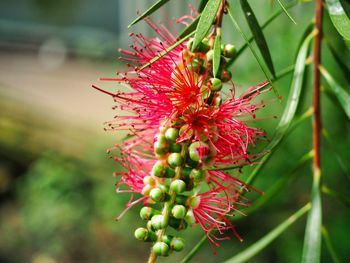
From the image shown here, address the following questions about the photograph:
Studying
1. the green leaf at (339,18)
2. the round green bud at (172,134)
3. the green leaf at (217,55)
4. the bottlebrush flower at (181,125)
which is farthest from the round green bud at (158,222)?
the green leaf at (339,18)

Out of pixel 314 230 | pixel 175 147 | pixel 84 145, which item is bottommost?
pixel 314 230

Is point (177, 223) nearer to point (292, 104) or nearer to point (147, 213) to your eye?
point (147, 213)

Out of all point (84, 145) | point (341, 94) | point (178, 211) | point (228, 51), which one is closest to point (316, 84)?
point (341, 94)

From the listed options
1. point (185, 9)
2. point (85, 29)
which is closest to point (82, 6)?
point (85, 29)

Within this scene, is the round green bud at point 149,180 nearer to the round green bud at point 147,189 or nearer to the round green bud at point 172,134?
the round green bud at point 147,189

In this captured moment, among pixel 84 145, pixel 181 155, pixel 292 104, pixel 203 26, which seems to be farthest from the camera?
pixel 84 145

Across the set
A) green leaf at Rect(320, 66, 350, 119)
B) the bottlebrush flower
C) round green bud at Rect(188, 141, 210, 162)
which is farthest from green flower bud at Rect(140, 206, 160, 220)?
green leaf at Rect(320, 66, 350, 119)
